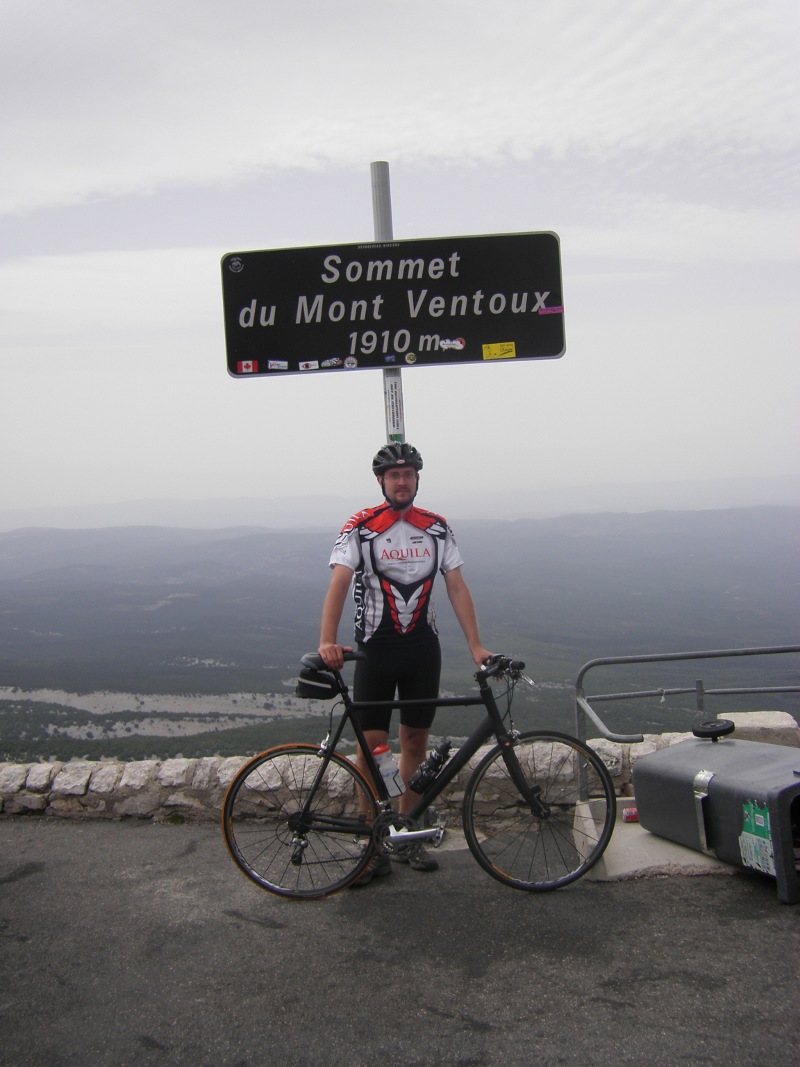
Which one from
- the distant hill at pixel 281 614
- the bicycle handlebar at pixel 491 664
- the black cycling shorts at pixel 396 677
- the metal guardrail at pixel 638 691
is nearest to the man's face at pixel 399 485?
the black cycling shorts at pixel 396 677

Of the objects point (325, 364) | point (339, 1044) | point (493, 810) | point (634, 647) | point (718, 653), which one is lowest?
point (634, 647)

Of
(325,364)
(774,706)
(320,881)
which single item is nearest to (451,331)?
(325,364)

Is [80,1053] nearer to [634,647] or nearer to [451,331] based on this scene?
[451,331]

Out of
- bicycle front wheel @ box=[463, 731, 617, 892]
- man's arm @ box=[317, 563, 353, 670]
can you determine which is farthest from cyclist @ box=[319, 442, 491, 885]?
bicycle front wheel @ box=[463, 731, 617, 892]

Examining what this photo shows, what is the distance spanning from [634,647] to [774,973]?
355 feet

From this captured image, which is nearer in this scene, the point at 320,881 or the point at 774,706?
the point at 320,881

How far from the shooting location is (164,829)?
212 inches

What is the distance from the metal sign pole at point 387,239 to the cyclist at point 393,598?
454 mm

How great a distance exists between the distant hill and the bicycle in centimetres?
5036

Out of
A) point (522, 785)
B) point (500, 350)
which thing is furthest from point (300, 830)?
point (500, 350)

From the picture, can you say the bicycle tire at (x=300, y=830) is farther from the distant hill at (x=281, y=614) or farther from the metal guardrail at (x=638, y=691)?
the distant hill at (x=281, y=614)

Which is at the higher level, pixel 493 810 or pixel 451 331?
pixel 451 331

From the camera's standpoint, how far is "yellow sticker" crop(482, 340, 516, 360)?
4895 millimetres

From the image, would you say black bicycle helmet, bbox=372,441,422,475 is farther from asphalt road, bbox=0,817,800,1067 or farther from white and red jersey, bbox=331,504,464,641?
asphalt road, bbox=0,817,800,1067
